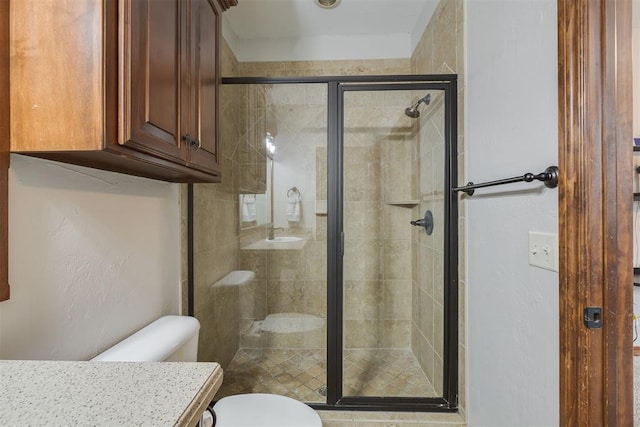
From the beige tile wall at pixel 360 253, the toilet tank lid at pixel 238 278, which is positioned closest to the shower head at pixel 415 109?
the beige tile wall at pixel 360 253

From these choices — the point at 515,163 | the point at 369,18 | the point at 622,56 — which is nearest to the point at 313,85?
the point at 369,18

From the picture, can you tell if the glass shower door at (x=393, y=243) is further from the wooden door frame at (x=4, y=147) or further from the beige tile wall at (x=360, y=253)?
the wooden door frame at (x=4, y=147)

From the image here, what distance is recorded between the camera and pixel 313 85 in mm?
1748

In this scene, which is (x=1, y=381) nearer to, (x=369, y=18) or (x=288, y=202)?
(x=288, y=202)

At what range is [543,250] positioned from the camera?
966mm

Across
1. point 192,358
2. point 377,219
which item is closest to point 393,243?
point 377,219

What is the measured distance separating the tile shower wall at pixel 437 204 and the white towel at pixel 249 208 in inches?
38.6

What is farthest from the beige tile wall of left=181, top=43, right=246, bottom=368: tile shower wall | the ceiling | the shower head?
the ceiling

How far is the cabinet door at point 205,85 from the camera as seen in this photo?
3.80ft

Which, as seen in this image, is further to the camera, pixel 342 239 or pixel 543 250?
pixel 342 239

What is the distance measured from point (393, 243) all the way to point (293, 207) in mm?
668

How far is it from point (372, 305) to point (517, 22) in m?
1.53

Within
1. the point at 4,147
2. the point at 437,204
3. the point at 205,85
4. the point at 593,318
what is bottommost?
the point at 593,318

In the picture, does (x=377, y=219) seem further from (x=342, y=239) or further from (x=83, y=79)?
(x=83, y=79)
